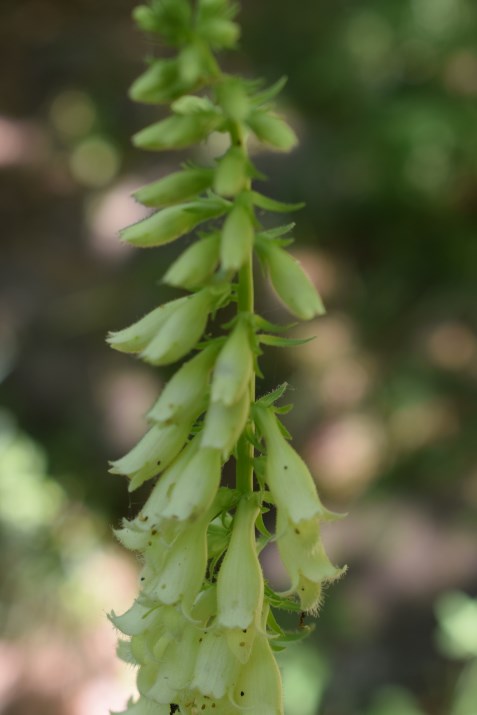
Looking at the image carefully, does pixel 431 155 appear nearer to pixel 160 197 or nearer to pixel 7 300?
pixel 7 300

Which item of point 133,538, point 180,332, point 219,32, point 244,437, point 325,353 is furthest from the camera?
point 325,353

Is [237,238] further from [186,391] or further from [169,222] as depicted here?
A: [186,391]

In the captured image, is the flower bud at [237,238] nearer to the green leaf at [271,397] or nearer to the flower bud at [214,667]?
the green leaf at [271,397]

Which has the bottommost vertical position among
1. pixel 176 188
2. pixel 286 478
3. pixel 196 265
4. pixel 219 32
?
pixel 286 478

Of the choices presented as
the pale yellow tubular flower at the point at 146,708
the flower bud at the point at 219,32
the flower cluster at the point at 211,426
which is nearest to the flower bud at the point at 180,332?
the flower cluster at the point at 211,426

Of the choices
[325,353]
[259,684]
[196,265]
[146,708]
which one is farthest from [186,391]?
[325,353]

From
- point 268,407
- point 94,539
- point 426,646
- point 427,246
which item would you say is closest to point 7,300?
point 94,539

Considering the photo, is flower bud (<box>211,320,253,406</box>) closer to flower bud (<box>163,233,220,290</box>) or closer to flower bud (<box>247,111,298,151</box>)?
flower bud (<box>163,233,220,290</box>)
